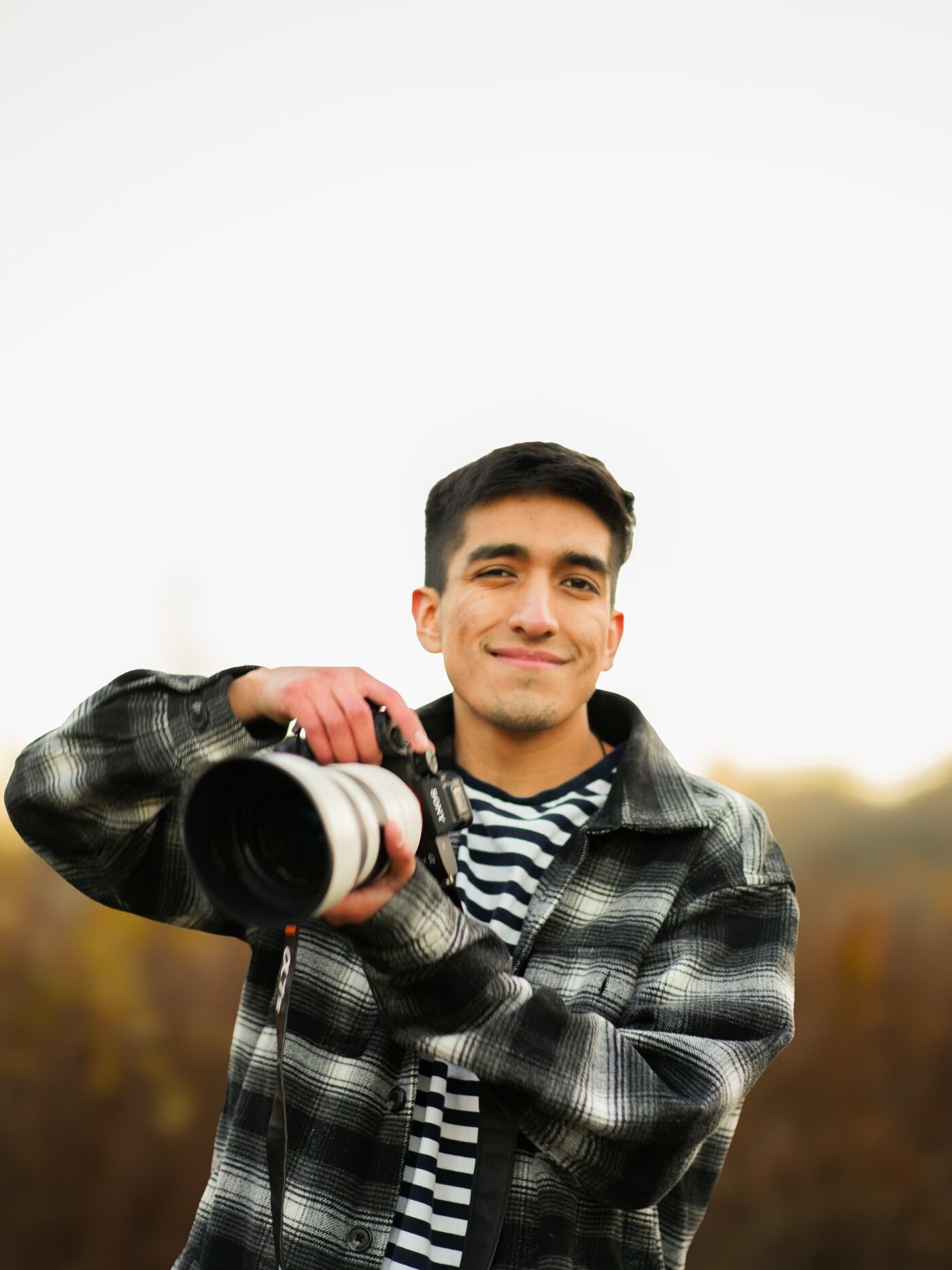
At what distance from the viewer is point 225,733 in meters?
1.23

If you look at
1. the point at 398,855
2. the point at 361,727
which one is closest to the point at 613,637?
the point at 361,727

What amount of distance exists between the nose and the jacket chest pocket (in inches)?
17.9

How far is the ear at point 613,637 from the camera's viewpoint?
5.03ft

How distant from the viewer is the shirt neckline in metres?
1.46

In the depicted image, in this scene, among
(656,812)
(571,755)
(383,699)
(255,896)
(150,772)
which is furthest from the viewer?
(571,755)

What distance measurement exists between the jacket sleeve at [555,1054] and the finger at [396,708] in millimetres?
154

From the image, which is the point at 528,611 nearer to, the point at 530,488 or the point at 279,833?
the point at 530,488

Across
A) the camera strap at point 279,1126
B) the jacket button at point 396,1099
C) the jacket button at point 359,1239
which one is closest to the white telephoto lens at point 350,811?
the camera strap at point 279,1126

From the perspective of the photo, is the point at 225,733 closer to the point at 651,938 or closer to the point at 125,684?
the point at 125,684

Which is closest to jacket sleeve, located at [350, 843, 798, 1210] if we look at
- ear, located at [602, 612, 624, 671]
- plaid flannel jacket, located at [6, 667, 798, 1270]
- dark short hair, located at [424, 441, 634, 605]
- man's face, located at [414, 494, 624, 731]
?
plaid flannel jacket, located at [6, 667, 798, 1270]

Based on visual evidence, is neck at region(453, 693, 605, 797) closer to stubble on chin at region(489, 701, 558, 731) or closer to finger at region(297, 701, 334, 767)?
stubble on chin at region(489, 701, 558, 731)

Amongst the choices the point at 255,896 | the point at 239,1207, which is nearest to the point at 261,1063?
the point at 239,1207

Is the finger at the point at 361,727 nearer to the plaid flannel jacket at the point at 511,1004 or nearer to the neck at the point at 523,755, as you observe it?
the plaid flannel jacket at the point at 511,1004

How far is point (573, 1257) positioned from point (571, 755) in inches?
24.4
